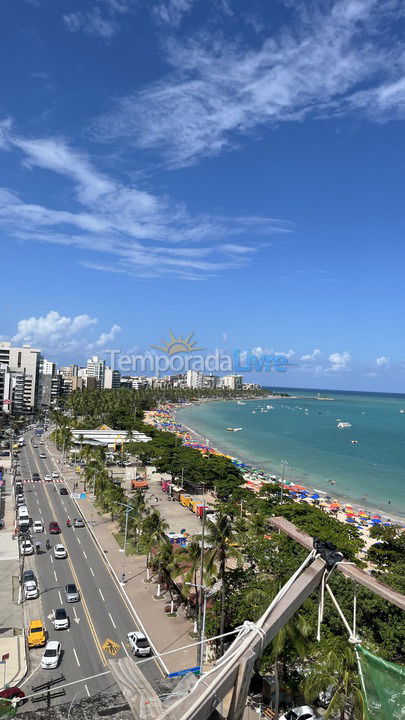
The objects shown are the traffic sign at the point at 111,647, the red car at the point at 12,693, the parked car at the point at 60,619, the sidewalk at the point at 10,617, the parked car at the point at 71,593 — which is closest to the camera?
the red car at the point at 12,693

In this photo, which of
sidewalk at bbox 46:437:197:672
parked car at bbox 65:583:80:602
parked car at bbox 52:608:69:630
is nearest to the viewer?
sidewalk at bbox 46:437:197:672

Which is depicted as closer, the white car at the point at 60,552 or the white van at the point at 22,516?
the white car at the point at 60,552

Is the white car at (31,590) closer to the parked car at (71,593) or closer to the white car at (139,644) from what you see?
the parked car at (71,593)

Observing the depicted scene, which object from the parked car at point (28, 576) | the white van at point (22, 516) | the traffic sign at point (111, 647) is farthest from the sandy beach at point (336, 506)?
the parked car at point (28, 576)

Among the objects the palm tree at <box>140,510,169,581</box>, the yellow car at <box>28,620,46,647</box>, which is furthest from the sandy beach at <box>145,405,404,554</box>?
the yellow car at <box>28,620,46,647</box>

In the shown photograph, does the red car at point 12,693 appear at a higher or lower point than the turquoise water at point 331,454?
higher

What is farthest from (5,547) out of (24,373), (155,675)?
(24,373)

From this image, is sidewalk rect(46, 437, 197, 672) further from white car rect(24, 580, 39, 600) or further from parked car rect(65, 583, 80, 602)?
white car rect(24, 580, 39, 600)
